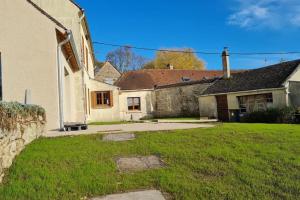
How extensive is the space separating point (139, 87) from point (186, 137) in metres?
25.3

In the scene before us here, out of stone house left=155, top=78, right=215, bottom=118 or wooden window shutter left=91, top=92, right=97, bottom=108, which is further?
stone house left=155, top=78, right=215, bottom=118

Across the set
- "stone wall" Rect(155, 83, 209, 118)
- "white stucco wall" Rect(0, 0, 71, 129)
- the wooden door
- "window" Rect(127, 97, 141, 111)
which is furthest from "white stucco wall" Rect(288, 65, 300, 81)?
"white stucco wall" Rect(0, 0, 71, 129)

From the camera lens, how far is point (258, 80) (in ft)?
83.7

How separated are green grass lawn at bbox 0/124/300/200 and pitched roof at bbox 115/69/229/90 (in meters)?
25.6

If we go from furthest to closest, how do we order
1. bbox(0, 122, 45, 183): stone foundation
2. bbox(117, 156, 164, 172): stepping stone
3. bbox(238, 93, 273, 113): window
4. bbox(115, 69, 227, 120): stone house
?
bbox(115, 69, 227, 120): stone house
bbox(238, 93, 273, 113): window
bbox(117, 156, 164, 172): stepping stone
bbox(0, 122, 45, 183): stone foundation

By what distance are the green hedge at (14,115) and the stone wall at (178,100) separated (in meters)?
24.4

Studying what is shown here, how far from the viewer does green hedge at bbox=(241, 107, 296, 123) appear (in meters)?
20.8

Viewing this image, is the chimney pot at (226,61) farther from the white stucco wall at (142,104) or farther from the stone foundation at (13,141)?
the stone foundation at (13,141)

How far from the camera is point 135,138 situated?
8.97 m

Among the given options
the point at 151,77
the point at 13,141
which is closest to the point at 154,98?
the point at 151,77

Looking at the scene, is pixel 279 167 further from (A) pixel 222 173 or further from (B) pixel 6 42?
(B) pixel 6 42

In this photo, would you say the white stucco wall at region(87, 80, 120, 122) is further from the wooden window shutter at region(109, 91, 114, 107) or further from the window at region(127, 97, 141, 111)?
the window at region(127, 97, 141, 111)

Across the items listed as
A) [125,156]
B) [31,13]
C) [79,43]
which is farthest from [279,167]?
[79,43]

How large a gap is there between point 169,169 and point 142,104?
2664 cm
